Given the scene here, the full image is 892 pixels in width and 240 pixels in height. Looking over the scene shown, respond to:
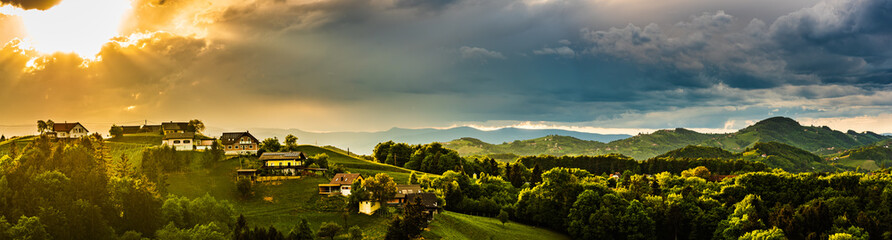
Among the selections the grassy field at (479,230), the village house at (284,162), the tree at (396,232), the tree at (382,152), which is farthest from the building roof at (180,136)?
the tree at (396,232)

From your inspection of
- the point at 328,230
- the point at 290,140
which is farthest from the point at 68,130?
the point at 328,230

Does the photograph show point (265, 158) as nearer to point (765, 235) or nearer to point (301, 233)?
point (301, 233)

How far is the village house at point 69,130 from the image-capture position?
119625 mm

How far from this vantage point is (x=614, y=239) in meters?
86.1

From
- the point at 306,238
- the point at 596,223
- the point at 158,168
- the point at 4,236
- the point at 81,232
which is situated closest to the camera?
the point at 4,236

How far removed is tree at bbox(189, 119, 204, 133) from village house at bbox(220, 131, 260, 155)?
19075 mm

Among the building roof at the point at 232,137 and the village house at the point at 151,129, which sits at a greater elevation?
the village house at the point at 151,129

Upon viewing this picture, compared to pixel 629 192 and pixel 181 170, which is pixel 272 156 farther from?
pixel 629 192

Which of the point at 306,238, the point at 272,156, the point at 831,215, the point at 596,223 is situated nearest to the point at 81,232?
the point at 306,238

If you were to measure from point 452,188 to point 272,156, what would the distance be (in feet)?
123

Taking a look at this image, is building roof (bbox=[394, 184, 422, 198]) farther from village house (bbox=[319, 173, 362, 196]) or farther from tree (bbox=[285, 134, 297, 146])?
tree (bbox=[285, 134, 297, 146])

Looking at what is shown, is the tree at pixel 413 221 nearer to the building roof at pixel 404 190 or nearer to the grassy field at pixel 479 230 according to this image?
the grassy field at pixel 479 230

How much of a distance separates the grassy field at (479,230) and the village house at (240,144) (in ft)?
182

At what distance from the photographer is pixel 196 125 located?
424 feet
